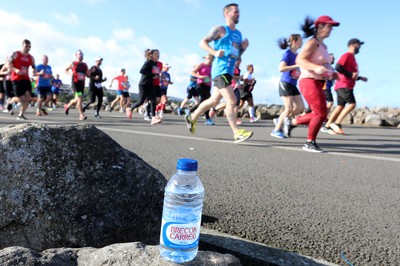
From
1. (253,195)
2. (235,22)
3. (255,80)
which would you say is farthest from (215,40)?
(255,80)

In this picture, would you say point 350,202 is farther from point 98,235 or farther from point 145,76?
point 145,76

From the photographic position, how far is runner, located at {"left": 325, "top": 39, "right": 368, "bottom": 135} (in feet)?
28.8

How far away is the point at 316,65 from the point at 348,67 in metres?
3.66

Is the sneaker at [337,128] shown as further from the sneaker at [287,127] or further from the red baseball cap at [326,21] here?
the red baseball cap at [326,21]

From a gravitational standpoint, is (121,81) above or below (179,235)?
above

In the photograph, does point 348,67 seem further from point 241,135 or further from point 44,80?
point 44,80

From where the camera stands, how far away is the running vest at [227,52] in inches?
247

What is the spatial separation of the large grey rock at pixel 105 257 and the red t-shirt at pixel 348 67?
8.33 metres

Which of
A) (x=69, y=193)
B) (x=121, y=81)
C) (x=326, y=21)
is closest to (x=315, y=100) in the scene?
(x=326, y=21)

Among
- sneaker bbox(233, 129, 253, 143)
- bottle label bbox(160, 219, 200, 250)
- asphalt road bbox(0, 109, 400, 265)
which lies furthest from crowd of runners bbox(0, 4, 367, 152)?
bottle label bbox(160, 219, 200, 250)

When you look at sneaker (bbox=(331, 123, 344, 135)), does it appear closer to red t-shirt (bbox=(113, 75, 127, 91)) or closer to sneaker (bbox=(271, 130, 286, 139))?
sneaker (bbox=(271, 130, 286, 139))

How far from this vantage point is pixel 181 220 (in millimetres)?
1395

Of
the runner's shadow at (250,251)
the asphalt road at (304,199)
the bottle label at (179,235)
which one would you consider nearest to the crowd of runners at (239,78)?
the asphalt road at (304,199)

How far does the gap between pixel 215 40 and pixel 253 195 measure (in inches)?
161
